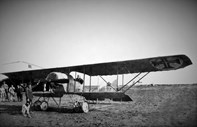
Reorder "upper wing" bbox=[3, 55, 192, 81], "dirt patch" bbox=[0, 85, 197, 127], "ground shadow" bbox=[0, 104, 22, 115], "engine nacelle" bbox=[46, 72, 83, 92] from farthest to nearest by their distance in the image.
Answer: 1. "engine nacelle" bbox=[46, 72, 83, 92]
2. "ground shadow" bbox=[0, 104, 22, 115]
3. "upper wing" bbox=[3, 55, 192, 81]
4. "dirt patch" bbox=[0, 85, 197, 127]

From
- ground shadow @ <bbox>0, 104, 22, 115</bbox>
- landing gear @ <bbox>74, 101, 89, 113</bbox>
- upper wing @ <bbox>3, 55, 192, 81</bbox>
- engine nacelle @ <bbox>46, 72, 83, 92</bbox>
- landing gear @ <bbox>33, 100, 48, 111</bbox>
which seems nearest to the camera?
upper wing @ <bbox>3, 55, 192, 81</bbox>

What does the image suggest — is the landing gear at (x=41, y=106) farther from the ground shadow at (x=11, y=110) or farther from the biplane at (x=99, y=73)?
the ground shadow at (x=11, y=110)

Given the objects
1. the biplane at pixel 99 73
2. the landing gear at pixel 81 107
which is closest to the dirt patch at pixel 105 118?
the landing gear at pixel 81 107

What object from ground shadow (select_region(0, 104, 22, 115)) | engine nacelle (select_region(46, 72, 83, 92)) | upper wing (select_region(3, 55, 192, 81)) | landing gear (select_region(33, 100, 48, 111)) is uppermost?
upper wing (select_region(3, 55, 192, 81))

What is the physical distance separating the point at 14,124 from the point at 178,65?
7889 millimetres

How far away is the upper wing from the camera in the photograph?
6434 millimetres

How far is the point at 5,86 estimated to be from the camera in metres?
15.9

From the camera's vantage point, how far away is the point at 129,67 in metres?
8.53

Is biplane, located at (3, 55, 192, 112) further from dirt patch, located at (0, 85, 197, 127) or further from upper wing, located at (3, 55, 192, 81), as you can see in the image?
dirt patch, located at (0, 85, 197, 127)

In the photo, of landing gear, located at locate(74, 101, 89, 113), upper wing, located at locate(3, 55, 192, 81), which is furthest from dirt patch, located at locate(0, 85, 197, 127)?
upper wing, located at locate(3, 55, 192, 81)

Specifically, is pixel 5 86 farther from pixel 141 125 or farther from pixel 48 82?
pixel 141 125

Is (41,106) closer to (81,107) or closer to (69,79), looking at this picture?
(69,79)

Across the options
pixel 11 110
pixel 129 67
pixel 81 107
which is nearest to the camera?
pixel 129 67

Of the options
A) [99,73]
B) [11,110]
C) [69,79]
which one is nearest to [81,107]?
[69,79]
